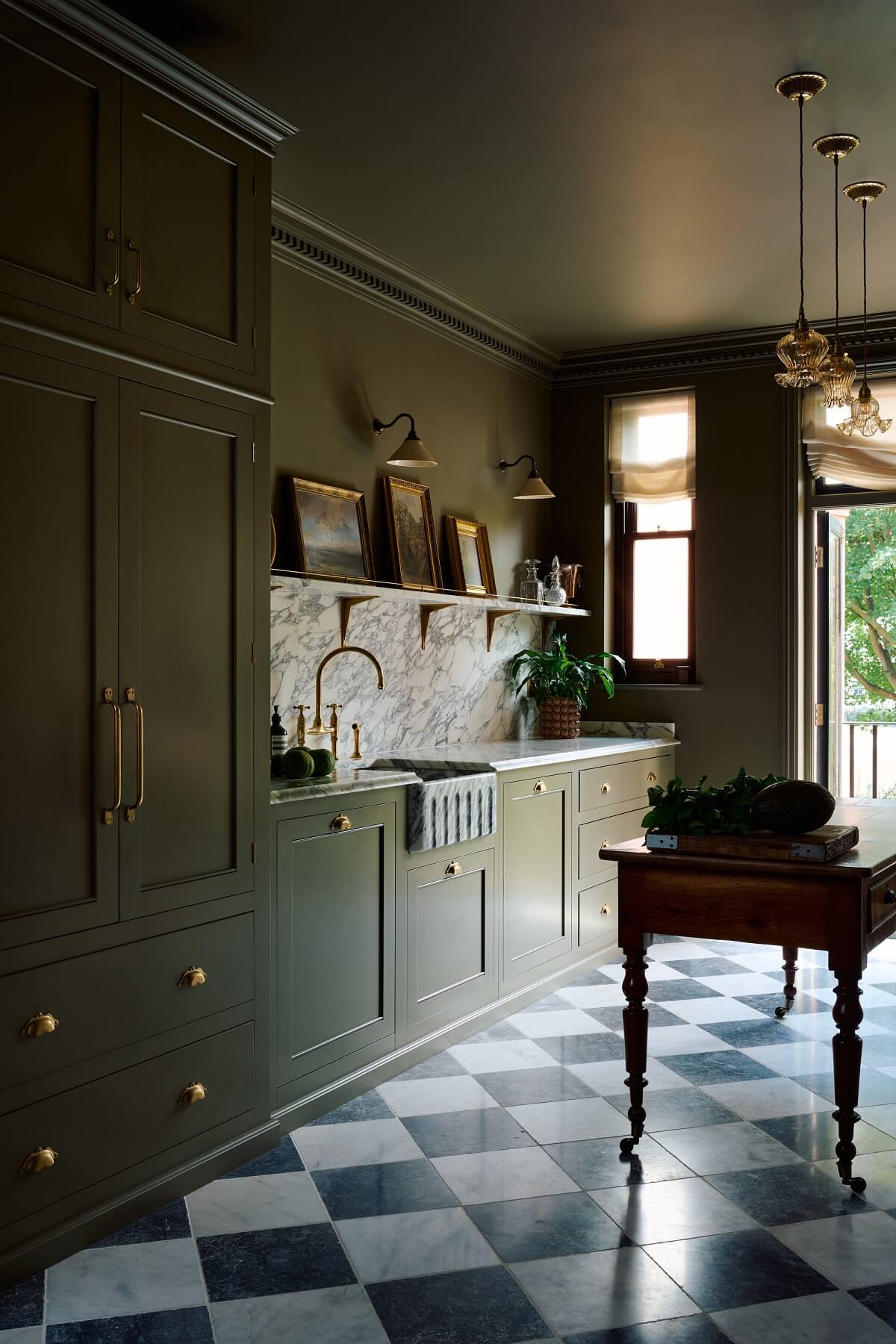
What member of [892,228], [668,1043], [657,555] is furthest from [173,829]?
[657,555]

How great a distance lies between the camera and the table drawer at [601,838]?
5.14m

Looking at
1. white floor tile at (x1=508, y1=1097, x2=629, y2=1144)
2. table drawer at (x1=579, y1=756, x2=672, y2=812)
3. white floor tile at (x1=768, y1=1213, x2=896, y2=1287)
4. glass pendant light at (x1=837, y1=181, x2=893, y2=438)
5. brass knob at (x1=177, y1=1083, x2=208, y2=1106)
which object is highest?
glass pendant light at (x1=837, y1=181, x2=893, y2=438)

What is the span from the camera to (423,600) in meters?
4.77

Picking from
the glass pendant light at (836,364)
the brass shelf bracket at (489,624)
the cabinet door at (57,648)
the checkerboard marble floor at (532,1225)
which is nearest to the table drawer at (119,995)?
the cabinet door at (57,648)

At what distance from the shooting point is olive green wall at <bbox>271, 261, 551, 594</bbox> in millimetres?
4316

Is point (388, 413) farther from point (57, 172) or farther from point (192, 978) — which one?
point (192, 978)

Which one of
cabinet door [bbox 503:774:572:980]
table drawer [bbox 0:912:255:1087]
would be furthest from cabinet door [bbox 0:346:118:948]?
cabinet door [bbox 503:774:572:980]

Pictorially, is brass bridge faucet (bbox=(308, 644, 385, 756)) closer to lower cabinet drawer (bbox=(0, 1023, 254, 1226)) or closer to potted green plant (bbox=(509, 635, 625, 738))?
lower cabinet drawer (bbox=(0, 1023, 254, 1226))

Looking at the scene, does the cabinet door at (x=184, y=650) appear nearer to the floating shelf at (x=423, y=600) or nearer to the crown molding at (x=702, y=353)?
the floating shelf at (x=423, y=600)

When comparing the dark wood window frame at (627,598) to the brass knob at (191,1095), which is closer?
the brass knob at (191,1095)

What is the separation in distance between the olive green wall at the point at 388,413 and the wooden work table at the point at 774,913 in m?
1.95

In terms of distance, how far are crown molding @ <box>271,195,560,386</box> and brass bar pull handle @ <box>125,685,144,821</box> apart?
7.05 ft


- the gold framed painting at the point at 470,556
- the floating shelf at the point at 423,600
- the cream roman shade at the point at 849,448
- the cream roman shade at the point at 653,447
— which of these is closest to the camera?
the floating shelf at the point at 423,600

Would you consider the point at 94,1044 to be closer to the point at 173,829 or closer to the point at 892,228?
the point at 173,829
